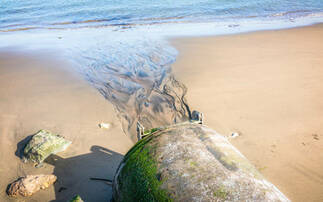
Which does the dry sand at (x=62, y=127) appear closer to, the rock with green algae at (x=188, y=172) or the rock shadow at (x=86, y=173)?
the rock shadow at (x=86, y=173)

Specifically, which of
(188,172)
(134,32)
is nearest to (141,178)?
(188,172)

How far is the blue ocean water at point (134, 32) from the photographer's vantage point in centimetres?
505

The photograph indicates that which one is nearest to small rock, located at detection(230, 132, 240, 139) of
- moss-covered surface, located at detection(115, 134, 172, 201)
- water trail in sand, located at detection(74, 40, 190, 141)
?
water trail in sand, located at detection(74, 40, 190, 141)

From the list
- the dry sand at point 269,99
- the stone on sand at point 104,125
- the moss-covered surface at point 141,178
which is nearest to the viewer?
the moss-covered surface at point 141,178

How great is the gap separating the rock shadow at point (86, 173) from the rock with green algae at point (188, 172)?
866mm

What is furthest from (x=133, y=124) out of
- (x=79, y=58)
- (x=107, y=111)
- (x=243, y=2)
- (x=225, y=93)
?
(x=243, y=2)

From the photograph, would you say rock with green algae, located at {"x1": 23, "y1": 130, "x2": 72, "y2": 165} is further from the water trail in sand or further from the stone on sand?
the water trail in sand

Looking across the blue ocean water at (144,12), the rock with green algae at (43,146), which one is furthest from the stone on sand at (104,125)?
the blue ocean water at (144,12)

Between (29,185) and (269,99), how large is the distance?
4.19 m

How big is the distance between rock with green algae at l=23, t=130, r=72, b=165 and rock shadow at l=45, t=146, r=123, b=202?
0.10 meters

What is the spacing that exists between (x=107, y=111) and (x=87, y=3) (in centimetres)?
1673

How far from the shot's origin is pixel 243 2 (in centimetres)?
1612

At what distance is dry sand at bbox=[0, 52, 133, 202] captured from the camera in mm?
2895

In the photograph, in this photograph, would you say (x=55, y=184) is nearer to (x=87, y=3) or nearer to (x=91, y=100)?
(x=91, y=100)
